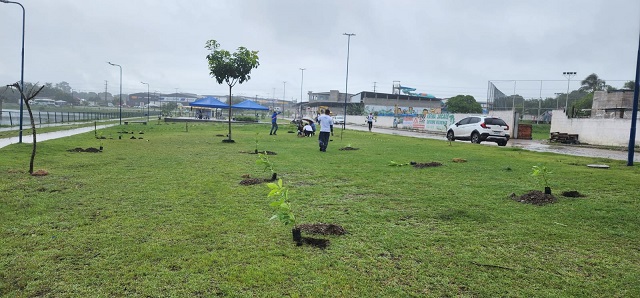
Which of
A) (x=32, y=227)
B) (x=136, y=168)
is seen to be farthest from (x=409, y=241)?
(x=136, y=168)

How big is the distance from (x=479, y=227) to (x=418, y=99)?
8756cm

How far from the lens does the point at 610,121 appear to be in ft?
71.2

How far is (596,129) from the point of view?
2261 cm

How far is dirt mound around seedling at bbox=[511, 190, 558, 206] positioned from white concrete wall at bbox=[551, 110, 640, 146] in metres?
17.7

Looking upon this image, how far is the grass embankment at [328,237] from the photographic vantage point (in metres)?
3.38

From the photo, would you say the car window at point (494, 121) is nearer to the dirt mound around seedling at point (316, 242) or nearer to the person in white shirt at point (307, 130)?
the person in white shirt at point (307, 130)

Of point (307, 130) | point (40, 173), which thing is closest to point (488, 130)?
point (307, 130)

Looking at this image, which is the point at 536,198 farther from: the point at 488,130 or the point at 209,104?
the point at 209,104

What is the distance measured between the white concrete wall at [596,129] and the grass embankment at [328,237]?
50.7 ft

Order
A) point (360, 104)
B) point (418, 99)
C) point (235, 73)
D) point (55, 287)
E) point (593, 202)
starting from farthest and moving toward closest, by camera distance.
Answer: point (418, 99), point (360, 104), point (235, 73), point (593, 202), point (55, 287)

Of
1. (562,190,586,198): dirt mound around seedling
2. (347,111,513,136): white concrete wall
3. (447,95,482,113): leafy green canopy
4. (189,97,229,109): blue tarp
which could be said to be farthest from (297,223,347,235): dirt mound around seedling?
(447,95,482,113): leafy green canopy

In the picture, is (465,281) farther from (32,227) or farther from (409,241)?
(32,227)

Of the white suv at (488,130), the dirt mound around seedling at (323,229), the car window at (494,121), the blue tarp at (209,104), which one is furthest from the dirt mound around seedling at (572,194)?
the blue tarp at (209,104)

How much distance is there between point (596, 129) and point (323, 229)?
2334cm
